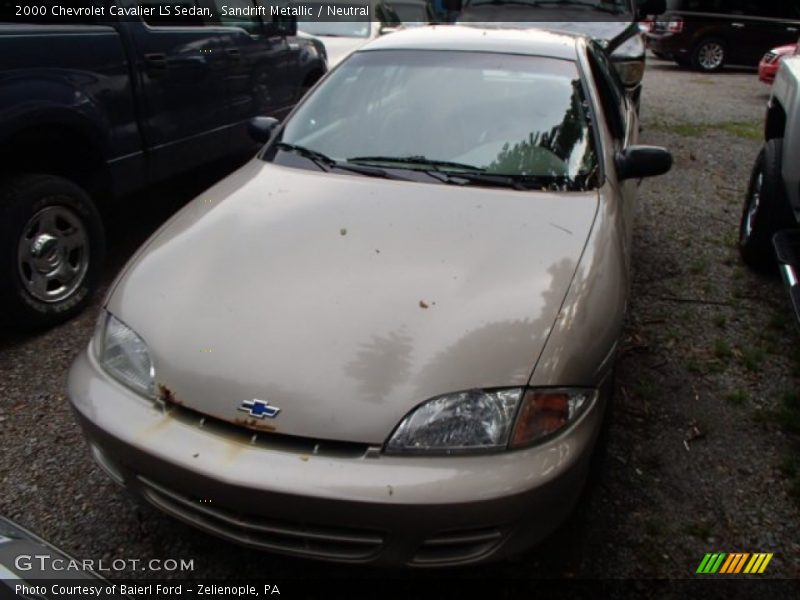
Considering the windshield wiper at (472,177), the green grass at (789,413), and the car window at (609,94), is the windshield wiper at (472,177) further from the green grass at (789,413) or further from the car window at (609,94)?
the green grass at (789,413)

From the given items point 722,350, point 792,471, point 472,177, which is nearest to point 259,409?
Result: point 472,177

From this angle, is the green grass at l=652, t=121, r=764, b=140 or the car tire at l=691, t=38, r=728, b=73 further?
the car tire at l=691, t=38, r=728, b=73

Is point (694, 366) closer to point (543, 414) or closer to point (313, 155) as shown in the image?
point (543, 414)

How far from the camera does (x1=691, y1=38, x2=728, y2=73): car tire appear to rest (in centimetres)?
1350

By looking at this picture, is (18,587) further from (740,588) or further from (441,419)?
(740,588)

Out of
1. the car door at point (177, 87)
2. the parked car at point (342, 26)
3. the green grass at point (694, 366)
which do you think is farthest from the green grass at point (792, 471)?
the parked car at point (342, 26)

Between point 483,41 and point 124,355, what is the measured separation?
2283 mm

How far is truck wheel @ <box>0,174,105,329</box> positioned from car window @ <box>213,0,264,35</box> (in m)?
1.91

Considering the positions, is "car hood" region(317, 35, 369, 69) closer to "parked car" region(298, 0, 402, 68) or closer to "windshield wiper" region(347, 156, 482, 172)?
"parked car" region(298, 0, 402, 68)

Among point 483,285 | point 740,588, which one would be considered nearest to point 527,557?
point 740,588

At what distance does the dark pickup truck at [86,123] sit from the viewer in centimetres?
319

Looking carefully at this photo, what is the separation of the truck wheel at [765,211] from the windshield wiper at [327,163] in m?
2.39

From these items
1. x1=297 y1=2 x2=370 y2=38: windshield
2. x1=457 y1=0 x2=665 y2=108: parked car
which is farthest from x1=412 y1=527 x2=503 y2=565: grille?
x1=297 y1=2 x2=370 y2=38: windshield

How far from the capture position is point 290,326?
197cm
